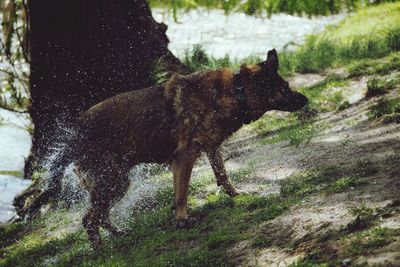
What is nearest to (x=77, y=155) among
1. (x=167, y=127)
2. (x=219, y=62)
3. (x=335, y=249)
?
(x=167, y=127)

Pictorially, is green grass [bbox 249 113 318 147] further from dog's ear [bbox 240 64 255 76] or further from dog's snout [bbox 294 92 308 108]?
dog's ear [bbox 240 64 255 76]

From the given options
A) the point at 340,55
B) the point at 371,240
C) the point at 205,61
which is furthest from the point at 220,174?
the point at 340,55

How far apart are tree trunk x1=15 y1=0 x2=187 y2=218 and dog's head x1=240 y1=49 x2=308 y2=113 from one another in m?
3.35

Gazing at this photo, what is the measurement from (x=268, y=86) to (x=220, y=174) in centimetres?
124

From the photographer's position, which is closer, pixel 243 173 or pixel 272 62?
pixel 272 62

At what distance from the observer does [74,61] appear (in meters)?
8.46

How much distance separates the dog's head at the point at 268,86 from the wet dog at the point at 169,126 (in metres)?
0.01

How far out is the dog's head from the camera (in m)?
5.89

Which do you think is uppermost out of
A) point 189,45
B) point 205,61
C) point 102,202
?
point 189,45

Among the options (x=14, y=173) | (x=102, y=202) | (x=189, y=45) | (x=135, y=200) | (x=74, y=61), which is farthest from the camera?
(x=189, y=45)

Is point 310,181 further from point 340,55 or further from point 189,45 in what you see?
point 189,45

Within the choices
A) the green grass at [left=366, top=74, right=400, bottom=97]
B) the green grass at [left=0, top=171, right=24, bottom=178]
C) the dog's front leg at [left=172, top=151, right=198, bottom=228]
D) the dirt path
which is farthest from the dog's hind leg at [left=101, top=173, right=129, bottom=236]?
the green grass at [left=366, top=74, right=400, bottom=97]

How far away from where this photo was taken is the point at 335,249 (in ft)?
12.6

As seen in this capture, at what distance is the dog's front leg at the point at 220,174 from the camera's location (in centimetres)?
626
